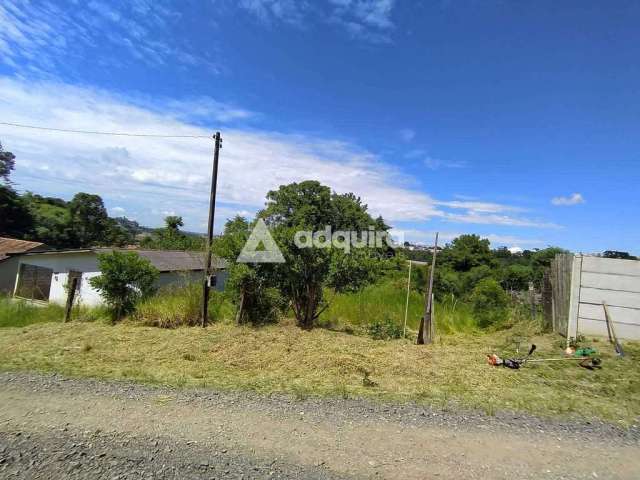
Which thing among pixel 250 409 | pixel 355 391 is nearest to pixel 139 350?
pixel 250 409

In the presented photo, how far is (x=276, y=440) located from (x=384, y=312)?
27.6ft

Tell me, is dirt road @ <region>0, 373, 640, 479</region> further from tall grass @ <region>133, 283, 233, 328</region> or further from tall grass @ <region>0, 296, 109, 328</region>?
tall grass @ <region>0, 296, 109, 328</region>

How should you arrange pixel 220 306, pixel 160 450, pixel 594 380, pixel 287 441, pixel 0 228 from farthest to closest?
pixel 0 228
pixel 220 306
pixel 594 380
pixel 287 441
pixel 160 450

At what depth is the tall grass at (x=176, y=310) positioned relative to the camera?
925 cm

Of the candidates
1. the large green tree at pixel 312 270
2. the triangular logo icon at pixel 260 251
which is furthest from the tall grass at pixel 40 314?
the large green tree at pixel 312 270

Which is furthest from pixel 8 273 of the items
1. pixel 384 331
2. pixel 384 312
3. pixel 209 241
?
pixel 384 331

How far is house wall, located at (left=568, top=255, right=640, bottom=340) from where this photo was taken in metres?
7.39

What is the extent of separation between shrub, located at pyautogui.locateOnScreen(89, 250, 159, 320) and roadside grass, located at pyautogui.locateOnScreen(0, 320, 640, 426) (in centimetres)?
137

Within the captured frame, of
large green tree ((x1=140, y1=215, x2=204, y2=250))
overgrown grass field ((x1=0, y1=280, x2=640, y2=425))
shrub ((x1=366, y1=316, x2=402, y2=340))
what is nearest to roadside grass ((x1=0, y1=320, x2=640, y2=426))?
overgrown grass field ((x1=0, y1=280, x2=640, y2=425))

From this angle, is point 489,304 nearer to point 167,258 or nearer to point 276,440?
point 276,440

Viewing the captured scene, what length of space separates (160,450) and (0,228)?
A: 4610 cm

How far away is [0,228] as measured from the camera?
121 feet

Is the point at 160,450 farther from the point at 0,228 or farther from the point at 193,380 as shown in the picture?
the point at 0,228

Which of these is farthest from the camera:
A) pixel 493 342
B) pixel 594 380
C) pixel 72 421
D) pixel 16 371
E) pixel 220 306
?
pixel 220 306
